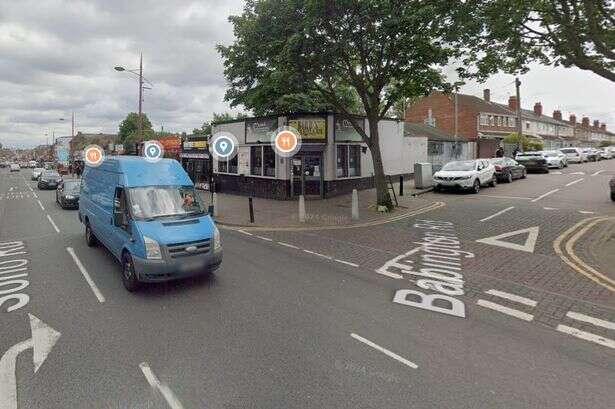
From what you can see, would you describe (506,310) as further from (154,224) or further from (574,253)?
(154,224)

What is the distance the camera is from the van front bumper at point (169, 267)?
626 cm

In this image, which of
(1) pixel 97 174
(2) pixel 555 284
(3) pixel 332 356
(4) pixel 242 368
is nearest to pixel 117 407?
(4) pixel 242 368

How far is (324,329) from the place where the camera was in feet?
16.9

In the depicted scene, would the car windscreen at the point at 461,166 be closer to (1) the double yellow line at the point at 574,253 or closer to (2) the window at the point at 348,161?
(2) the window at the point at 348,161

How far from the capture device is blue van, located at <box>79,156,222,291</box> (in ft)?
20.8

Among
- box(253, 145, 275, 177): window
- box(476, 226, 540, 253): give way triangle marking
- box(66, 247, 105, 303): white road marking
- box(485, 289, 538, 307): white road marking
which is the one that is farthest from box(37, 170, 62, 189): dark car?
box(485, 289, 538, 307): white road marking

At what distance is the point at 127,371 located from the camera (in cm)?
415

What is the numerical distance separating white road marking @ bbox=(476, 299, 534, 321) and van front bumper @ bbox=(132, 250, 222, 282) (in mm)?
4675

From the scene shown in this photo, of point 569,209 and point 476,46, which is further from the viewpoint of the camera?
point 569,209

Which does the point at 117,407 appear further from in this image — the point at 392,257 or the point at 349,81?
the point at 349,81

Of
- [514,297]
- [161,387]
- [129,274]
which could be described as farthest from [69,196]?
[514,297]

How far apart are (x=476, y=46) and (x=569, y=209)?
275 inches

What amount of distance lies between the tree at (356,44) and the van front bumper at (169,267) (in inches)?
320

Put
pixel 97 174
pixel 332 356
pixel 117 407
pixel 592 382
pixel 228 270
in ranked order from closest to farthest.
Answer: pixel 117 407
pixel 592 382
pixel 332 356
pixel 228 270
pixel 97 174
